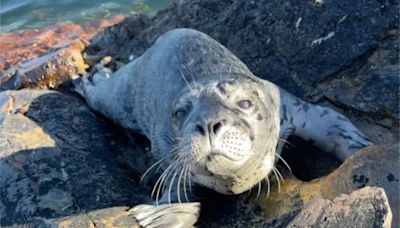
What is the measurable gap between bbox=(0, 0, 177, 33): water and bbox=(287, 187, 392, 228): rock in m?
7.07

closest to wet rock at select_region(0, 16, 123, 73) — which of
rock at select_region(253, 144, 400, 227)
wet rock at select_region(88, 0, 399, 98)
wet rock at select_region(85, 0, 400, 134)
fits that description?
wet rock at select_region(88, 0, 399, 98)

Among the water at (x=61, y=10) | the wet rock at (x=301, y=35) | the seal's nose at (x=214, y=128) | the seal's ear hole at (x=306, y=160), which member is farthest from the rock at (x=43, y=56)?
the seal's nose at (x=214, y=128)

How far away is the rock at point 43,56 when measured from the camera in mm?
7473

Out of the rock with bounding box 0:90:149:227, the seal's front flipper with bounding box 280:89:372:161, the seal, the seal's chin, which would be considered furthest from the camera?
the seal's front flipper with bounding box 280:89:372:161

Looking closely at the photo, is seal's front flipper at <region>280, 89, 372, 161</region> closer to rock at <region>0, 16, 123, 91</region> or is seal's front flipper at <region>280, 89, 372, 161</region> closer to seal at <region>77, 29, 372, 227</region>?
seal at <region>77, 29, 372, 227</region>

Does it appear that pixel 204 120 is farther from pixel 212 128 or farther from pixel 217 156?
pixel 217 156

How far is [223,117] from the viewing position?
440cm

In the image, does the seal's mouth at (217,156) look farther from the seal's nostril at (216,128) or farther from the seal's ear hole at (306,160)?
the seal's ear hole at (306,160)

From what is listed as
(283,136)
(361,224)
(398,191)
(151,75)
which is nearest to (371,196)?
(361,224)

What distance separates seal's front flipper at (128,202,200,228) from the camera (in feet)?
15.8

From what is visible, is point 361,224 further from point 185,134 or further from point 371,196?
point 185,134

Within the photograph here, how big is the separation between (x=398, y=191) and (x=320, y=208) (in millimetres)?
557

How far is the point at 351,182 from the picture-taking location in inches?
183

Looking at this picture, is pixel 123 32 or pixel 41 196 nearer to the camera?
pixel 41 196
